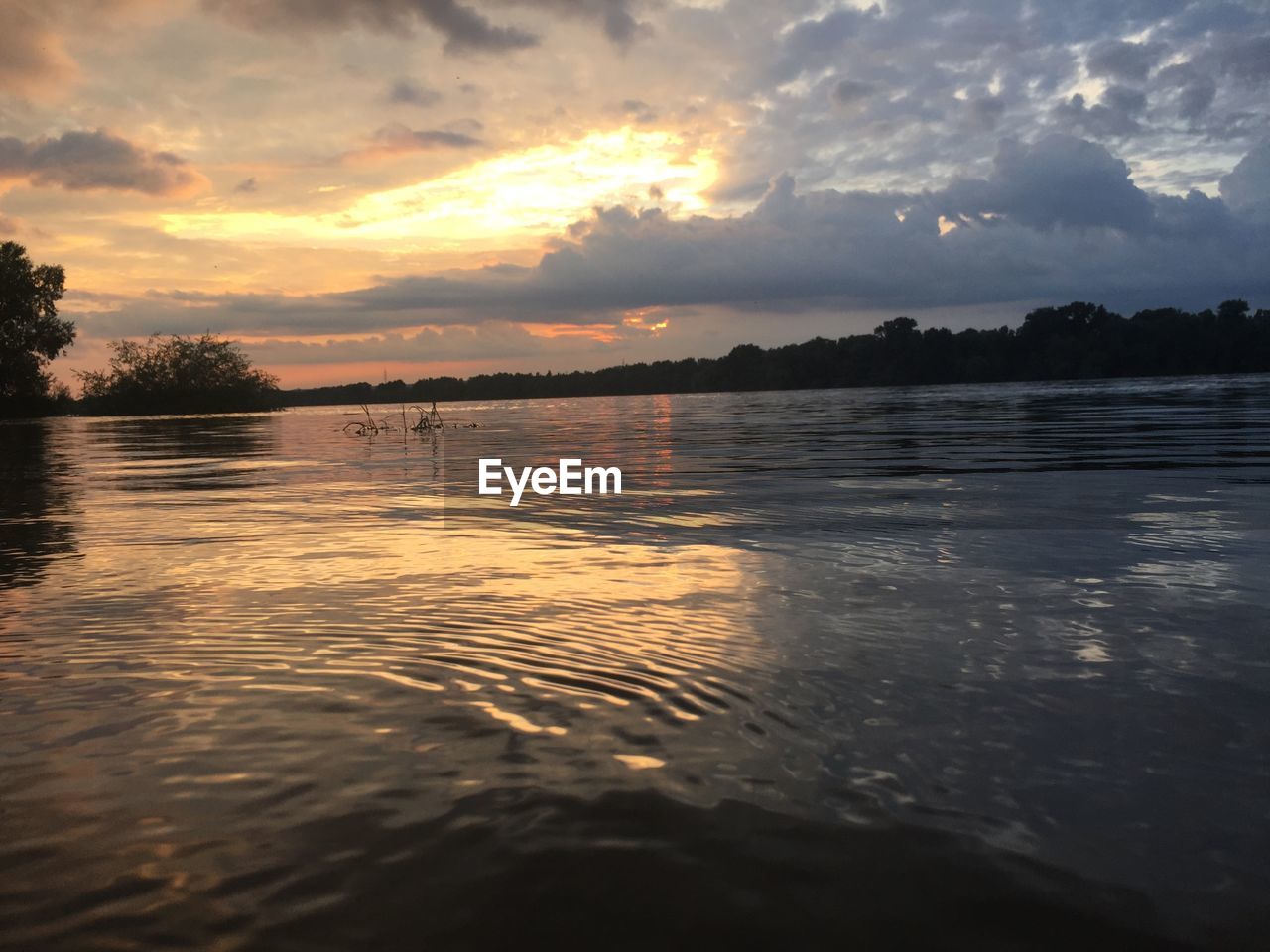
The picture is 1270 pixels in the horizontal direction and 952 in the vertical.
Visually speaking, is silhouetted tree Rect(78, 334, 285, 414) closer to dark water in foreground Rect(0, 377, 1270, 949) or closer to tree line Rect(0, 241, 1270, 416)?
tree line Rect(0, 241, 1270, 416)

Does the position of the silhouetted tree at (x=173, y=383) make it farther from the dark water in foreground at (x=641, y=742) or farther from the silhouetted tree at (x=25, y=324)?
the dark water in foreground at (x=641, y=742)

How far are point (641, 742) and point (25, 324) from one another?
87080 millimetres

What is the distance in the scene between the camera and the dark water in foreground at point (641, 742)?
110 inches

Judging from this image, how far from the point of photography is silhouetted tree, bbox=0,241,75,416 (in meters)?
73.9

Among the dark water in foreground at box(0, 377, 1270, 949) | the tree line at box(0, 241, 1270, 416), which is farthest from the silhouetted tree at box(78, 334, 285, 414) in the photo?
the dark water in foreground at box(0, 377, 1270, 949)

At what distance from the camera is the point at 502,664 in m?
5.21

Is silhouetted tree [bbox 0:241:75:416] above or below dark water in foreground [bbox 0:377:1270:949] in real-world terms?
above

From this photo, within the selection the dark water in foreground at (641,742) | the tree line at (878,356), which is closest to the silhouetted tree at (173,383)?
the tree line at (878,356)

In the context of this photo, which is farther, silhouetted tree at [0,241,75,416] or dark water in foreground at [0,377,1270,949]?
silhouetted tree at [0,241,75,416]

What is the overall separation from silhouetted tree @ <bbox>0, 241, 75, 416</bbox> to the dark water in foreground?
78428 mm

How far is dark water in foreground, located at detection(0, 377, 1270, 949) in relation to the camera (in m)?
2.81

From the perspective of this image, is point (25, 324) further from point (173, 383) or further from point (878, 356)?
point (878, 356)

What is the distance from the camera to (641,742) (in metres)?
4.06

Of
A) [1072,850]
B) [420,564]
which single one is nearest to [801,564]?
[420,564]
